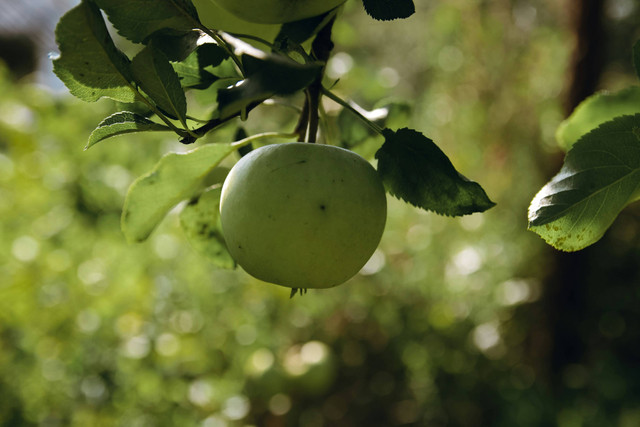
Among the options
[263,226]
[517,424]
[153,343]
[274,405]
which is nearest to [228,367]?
[274,405]

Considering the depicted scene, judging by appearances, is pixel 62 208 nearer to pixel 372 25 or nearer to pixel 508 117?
pixel 508 117

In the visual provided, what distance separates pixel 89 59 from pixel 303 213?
16 centimetres

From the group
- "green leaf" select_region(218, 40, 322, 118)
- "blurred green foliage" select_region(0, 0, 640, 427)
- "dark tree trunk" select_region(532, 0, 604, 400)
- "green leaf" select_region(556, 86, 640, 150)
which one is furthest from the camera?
"dark tree trunk" select_region(532, 0, 604, 400)

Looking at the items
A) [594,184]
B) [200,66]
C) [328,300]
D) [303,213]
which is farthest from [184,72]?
[328,300]

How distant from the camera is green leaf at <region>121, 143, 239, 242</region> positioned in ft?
1.36

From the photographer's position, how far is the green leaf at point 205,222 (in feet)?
1.62

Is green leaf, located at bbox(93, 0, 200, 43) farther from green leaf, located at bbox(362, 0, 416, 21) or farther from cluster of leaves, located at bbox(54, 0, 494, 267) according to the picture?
green leaf, located at bbox(362, 0, 416, 21)

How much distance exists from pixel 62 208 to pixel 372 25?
8.77 feet

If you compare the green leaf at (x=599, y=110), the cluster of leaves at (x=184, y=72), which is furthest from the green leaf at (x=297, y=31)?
the green leaf at (x=599, y=110)

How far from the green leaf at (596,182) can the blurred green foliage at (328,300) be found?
75 cm

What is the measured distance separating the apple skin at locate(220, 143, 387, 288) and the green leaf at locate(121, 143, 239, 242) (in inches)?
2.7

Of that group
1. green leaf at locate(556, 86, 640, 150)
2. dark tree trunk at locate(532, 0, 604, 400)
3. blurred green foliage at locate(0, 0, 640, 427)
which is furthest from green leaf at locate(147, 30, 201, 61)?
dark tree trunk at locate(532, 0, 604, 400)

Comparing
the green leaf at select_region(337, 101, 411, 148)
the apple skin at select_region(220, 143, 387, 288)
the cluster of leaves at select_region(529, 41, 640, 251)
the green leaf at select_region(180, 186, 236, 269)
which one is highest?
the cluster of leaves at select_region(529, 41, 640, 251)

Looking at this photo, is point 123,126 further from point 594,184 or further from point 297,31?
point 594,184
